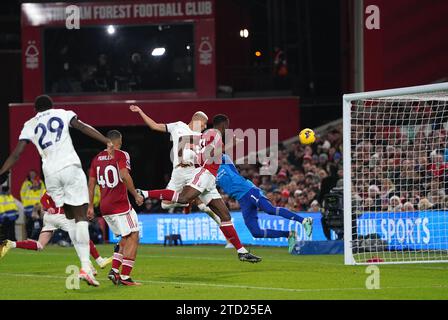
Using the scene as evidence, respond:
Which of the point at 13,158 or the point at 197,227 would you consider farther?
the point at 197,227

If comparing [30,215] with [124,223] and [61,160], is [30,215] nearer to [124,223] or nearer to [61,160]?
[124,223]

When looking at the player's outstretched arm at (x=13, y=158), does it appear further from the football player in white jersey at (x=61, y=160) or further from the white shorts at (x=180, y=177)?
the white shorts at (x=180, y=177)

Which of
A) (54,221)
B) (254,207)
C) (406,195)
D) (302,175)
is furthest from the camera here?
(302,175)

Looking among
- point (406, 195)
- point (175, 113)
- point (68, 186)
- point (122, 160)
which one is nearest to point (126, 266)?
point (68, 186)

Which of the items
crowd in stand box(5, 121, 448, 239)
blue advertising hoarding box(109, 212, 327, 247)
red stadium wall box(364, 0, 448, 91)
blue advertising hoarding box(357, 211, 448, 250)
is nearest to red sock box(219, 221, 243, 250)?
crowd in stand box(5, 121, 448, 239)

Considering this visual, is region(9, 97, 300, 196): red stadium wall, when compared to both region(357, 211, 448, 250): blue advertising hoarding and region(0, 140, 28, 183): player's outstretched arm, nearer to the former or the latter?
region(357, 211, 448, 250): blue advertising hoarding

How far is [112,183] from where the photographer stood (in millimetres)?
14281

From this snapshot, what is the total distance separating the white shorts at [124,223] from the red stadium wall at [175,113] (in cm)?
1820

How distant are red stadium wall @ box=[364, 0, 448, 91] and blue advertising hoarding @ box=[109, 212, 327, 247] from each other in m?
6.94

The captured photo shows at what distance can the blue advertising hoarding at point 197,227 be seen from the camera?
2456 centimetres

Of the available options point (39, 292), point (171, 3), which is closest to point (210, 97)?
point (171, 3)

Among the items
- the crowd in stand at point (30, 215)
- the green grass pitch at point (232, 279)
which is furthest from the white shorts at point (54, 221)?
the crowd in stand at point (30, 215)

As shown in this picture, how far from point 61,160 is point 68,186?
32 centimetres

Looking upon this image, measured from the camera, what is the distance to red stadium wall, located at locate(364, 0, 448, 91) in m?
29.7
